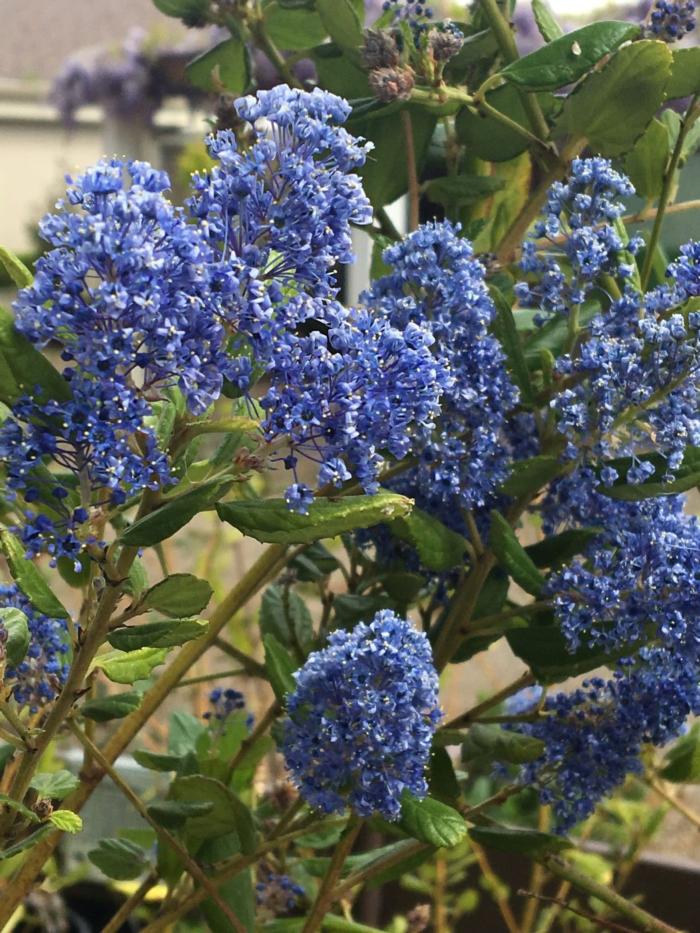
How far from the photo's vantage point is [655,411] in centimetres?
42

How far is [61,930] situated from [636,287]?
0.79 m

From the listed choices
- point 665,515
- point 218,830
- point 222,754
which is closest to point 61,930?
point 222,754

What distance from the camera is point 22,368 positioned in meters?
0.32

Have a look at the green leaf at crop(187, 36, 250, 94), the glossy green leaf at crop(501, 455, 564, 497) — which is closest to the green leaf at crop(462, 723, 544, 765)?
the glossy green leaf at crop(501, 455, 564, 497)

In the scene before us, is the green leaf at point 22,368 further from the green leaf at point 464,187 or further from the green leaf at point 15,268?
the green leaf at point 464,187

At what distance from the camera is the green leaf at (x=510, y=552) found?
0.45m

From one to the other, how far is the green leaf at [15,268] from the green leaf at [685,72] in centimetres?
29

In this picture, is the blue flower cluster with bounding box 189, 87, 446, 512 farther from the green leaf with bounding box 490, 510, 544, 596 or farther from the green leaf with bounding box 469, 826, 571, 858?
the green leaf with bounding box 469, 826, 571, 858

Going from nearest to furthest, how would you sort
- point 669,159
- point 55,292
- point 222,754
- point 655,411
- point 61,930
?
point 55,292
point 655,411
point 669,159
point 222,754
point 61,930

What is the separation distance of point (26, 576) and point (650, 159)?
33 centimetres

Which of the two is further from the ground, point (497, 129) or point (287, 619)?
point (497, 129)

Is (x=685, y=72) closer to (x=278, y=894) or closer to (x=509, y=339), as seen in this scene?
(x=509, y=339)

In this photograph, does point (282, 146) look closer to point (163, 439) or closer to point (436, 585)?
point (163, 439)

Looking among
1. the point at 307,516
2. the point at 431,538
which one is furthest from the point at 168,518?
the point at 431,538
